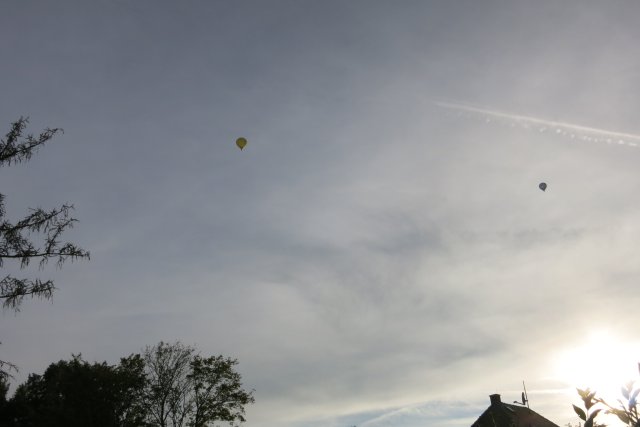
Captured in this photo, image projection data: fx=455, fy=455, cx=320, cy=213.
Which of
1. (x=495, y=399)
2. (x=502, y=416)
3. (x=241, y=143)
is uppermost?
(x=241, y=143)

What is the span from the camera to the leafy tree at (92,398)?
3219 centimetres

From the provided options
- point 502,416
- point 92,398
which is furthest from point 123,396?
point 502,416

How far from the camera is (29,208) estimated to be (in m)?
15.4

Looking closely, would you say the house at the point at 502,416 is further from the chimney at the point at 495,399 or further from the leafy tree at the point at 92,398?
the leafy tree at the point at 92,398

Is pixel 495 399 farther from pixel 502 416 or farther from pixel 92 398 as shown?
pixel 92 398

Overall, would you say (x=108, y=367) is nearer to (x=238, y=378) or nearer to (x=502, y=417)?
(x=238, y=378)

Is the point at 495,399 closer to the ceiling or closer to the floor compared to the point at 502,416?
closer to the ceiling

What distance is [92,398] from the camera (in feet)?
110

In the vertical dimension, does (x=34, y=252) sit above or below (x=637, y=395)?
above

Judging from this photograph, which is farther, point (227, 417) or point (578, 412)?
point (227, 417)

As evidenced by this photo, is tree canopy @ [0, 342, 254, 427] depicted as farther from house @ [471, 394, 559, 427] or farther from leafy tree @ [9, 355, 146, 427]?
house @ [471, 394, 559, 427]

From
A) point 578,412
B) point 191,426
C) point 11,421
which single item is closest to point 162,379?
point 191,426

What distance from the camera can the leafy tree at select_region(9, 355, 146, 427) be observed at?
32188mm

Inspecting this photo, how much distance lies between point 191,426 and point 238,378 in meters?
5.92
